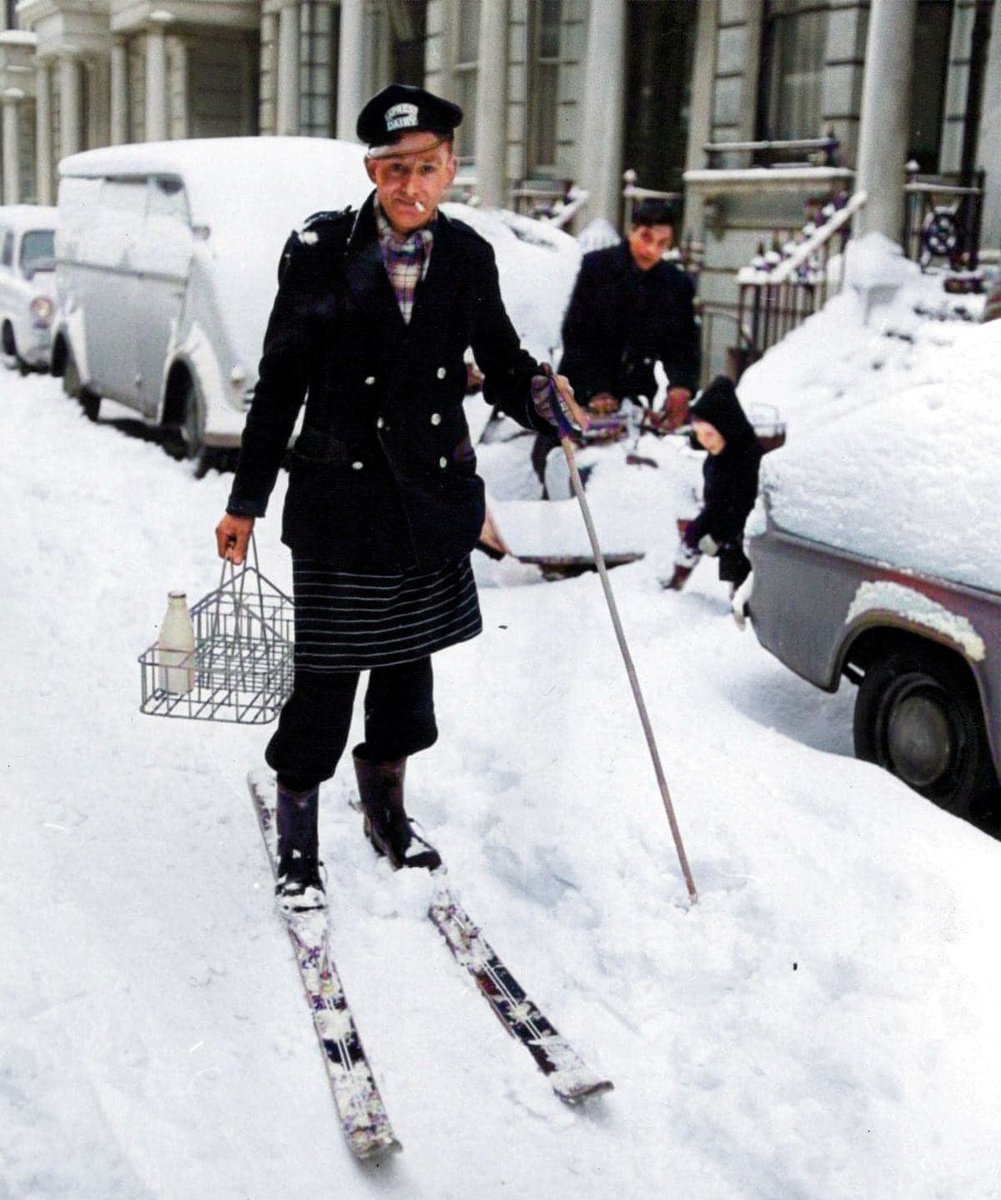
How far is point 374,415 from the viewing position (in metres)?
3.80

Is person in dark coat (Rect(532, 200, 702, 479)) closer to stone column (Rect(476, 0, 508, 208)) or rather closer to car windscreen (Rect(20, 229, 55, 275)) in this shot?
car windscreen (Rect(20, 229, 55, 275))

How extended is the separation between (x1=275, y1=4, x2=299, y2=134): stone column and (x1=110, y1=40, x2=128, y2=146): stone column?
8.44m

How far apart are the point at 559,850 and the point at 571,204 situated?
1467 cm

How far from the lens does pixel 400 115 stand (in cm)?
361

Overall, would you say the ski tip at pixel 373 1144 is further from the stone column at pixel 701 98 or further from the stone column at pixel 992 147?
the stone column at pixel 701 98

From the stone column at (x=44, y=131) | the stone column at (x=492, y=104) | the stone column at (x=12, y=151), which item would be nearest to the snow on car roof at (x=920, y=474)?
the stone column at (x=492, y=104)

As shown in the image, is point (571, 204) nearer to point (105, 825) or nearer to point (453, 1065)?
point (105, 825)

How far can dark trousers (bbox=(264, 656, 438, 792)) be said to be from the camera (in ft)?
13.1

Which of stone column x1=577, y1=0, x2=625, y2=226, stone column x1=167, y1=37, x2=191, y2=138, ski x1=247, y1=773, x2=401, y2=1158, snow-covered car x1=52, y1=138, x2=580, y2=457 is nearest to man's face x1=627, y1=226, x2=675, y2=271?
snow-covered car x1=52, y1=138, x2=580, y2=457

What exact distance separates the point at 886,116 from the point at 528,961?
11.8 meters

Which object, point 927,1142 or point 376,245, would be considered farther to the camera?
point 376,245

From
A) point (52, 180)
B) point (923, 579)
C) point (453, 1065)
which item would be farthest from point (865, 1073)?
point (52, 180)

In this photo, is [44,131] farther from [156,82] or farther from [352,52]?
[352,52]

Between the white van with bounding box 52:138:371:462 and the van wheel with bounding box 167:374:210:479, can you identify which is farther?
the van wheel with bounding box 167:374:210:479
